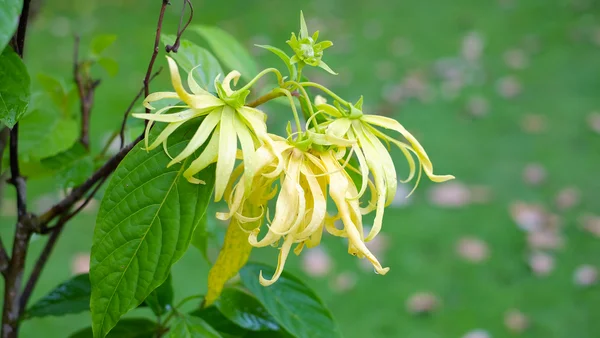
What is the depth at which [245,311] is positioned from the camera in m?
0.61

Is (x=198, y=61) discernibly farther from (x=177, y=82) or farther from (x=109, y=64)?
(x=109, y=64)

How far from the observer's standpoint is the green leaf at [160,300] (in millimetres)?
627

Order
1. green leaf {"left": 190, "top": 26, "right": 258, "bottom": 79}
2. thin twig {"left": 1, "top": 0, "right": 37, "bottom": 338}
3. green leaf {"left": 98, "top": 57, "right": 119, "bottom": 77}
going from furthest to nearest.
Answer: green leaf {"left": 98, "top": 57, "right": 119, "bottom": 77} → green leaf {"left": 190, "top": 26, "right": 258, "bottom": 79} → thin twig {"left": 1, "top": 0, "right": 37, "bottom": 338}

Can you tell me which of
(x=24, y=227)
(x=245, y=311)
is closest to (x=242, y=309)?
(x=245, y=311)

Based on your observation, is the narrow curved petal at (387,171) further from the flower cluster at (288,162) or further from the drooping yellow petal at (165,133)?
the drooping yellow petal at (165,133)

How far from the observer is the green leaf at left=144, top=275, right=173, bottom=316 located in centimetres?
63

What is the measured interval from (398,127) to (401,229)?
1.53m

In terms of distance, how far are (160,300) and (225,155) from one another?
0.29 meters

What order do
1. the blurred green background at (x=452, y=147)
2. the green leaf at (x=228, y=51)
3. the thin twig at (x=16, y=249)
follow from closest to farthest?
the thin twig at (x=16, y=249), the green leaf at (x=228, y=51), the blurred green background at (x=452, y=147)

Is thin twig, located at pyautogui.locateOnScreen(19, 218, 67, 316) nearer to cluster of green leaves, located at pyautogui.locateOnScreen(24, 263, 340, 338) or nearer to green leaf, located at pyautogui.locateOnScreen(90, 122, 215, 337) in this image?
cluster of green leaves, located at pyautogui.locateOnScreen(24, 263, 340, 338)

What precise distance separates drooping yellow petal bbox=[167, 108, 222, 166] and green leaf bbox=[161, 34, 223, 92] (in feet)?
0.41

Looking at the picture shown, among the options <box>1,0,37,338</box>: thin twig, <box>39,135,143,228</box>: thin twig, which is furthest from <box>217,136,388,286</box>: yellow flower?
<box>1,0,37,338</box>: thin twig

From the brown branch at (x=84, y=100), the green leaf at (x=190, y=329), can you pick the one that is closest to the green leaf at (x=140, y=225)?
the green leaf at (x=190, y=329)

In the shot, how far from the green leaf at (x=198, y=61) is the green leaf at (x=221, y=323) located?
9.2 inches
